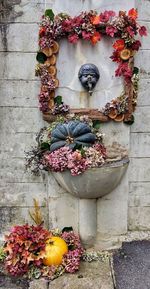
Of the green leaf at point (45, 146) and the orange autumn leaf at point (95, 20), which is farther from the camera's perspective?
the green leaf at point (45, 146)

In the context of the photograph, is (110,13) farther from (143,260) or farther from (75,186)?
(143,260)

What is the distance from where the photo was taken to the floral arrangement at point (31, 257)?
3904mm

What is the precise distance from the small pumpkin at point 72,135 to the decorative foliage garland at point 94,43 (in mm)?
275

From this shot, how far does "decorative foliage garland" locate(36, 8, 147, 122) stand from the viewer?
3871mm

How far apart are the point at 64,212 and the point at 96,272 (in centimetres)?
80

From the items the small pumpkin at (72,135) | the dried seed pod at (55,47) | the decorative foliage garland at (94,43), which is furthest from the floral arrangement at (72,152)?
the dried seed pod at (55,47)

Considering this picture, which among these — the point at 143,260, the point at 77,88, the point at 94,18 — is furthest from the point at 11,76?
the point at 143,260

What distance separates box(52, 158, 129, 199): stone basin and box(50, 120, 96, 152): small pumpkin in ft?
0.93

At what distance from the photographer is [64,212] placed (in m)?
4.43

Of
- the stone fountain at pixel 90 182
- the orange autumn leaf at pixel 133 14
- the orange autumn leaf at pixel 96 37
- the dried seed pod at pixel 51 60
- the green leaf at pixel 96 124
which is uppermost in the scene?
the orange autumn leaf at pixel 133 14

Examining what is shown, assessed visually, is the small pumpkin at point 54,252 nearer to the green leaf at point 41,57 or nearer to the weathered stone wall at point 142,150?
the weathered stone wall at point 142,150

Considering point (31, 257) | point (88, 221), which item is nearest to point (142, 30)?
point (88, 221)

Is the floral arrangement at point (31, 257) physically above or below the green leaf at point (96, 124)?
below

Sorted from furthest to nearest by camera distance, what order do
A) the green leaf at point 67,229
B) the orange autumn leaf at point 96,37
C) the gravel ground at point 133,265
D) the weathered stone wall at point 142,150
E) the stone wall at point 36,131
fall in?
the green leaf at point 67,229
the weathered stone wall at point 142,150
the stone wall at point 36,131
the orange autumn leaf at point 96,37
the gravel ground at point 133,265
